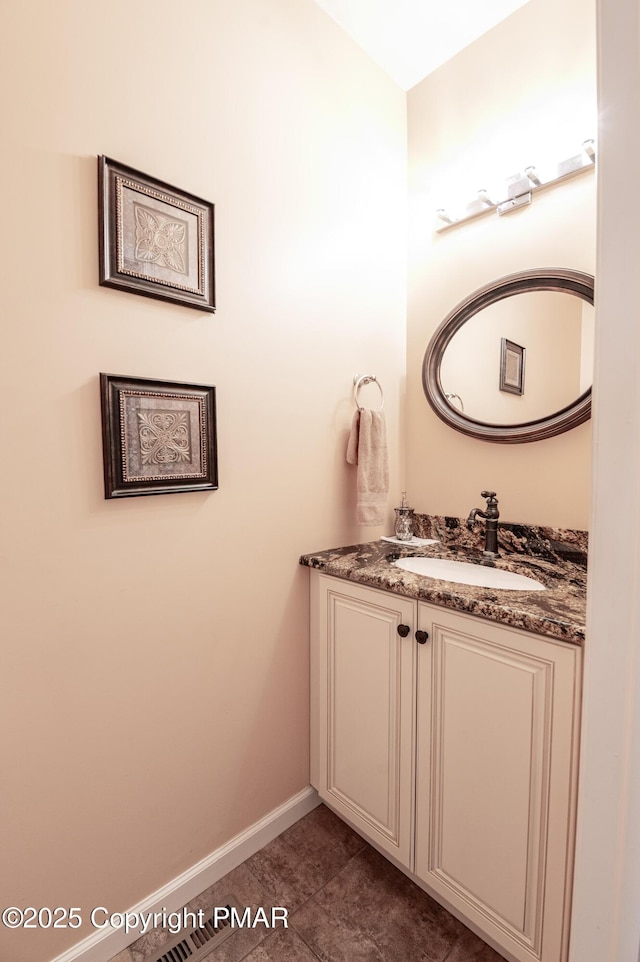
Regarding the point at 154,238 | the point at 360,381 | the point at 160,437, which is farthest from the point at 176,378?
the point at 360,381

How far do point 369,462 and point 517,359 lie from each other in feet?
2.04

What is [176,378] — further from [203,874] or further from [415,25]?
[415,25]

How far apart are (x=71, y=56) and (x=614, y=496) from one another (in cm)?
142

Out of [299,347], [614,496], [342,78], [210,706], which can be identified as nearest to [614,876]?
[614,496]

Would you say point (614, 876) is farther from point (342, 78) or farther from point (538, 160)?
point (342, 78)

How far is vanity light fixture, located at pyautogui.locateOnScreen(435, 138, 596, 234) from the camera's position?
133cm

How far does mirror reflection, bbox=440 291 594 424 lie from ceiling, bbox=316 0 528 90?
979 mm

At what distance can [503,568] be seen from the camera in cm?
138

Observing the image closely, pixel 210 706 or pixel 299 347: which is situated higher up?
pixel 299 347

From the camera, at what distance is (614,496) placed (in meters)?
0.56

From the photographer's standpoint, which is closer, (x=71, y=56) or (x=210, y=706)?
(x=71, y=56)

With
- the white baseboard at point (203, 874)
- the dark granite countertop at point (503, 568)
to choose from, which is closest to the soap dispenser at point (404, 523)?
the dark granite countertop at point (503, 568)

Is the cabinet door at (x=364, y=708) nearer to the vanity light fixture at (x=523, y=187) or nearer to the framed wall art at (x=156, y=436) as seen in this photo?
the framed wall art at (x=156, y=436)

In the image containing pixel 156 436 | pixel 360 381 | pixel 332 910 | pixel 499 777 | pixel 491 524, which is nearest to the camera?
pixel 499 777
